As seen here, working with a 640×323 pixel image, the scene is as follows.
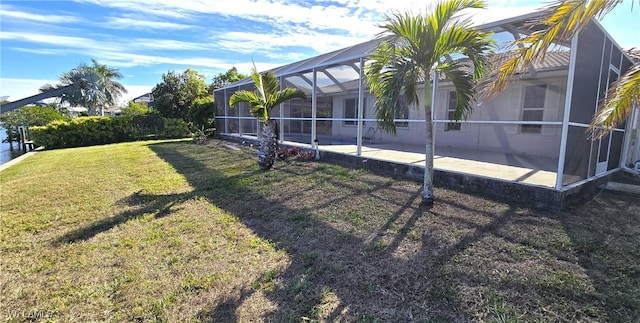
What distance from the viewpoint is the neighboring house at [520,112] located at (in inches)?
176

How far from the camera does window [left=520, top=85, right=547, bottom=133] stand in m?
8.35

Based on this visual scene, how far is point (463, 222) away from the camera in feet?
12.7

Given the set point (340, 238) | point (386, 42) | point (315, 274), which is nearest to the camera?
point (315, 274)

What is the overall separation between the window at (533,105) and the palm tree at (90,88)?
34779mm

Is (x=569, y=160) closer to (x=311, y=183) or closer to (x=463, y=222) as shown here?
(x=463, y=222)

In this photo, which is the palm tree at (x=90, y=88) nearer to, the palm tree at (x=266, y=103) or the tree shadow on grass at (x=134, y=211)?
the palm tree at (x=266, y=103)

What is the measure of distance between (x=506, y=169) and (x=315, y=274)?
476cm

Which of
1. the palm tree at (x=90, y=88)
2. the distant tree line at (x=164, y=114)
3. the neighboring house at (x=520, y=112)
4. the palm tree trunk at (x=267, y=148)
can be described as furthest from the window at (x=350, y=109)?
the palm tree at (x=90, y=88)

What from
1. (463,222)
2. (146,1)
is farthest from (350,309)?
(146,1)

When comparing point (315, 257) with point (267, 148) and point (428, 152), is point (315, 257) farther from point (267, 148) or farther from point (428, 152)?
point (267, 148)

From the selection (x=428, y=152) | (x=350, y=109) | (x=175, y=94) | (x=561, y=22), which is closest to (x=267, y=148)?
(x=428, y=152)

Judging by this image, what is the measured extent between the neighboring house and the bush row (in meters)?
5.15

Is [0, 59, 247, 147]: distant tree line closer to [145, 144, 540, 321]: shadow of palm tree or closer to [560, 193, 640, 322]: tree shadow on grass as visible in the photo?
[145, 144, 540, 321]: shadow of palm tree

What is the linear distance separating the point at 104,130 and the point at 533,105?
2003cm
